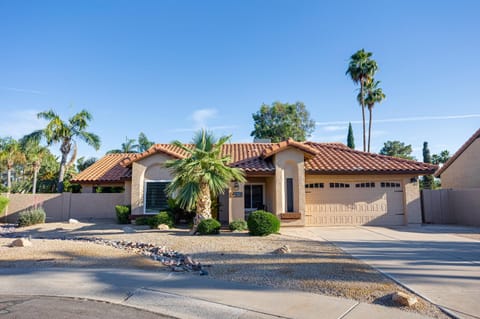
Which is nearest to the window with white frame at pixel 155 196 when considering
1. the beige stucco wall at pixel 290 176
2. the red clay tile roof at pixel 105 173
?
the red clay tile roof at pixel 105 173

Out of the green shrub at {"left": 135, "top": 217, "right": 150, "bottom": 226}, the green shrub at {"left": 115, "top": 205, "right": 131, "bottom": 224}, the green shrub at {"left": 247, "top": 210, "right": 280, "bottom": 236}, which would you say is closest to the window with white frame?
the green shrub at {"left": 135, "top": 217, "right": 150, "bottom": 226}

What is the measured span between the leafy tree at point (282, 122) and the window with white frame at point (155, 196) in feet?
73.7

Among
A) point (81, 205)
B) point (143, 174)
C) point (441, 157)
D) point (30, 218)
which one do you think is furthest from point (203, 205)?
point (441, 157)

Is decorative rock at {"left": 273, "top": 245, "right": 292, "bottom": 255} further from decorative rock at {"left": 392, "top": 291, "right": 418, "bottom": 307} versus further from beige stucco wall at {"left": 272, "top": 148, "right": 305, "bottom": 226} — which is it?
beige stucco wall at {"left": 272, "top": 148, "right": 305, "bottom": 226}

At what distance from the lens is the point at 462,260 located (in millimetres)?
8594

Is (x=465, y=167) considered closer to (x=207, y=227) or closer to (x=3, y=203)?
(x=207, y=227)

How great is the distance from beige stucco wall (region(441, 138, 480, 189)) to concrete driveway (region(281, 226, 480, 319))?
8.88m

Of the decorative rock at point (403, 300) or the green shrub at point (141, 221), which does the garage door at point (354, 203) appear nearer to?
the green shrub at point (141, 221)

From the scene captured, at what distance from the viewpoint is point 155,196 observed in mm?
18188

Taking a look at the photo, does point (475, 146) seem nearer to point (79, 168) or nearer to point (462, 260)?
point (462, 260)

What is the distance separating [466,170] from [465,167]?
222 mm

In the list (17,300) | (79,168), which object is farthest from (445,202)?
(79,168)

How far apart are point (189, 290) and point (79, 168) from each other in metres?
36.3

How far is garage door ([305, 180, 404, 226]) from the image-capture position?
17.4 metres
